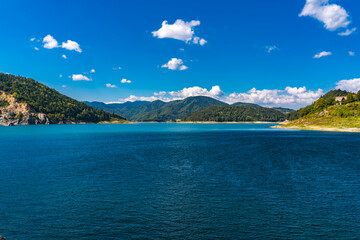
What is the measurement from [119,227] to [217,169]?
3031 cm

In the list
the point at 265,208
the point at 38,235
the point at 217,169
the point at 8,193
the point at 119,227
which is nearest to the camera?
the point at 38,235

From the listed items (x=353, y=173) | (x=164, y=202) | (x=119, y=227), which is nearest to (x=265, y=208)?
(x=164, y=202)

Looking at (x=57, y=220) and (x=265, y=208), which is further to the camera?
(x=265, y=208)

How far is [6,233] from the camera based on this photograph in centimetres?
2142

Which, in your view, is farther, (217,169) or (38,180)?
(217,169)

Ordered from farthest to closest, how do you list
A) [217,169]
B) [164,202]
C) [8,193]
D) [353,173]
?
[217,169]
[353,173]
[8,193]
[164,202]

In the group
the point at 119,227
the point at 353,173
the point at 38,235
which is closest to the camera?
the point at 38,235

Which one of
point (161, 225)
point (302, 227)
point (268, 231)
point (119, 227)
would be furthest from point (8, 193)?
point (302, 227)

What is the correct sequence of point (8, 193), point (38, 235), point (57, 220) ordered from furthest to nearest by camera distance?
point (8, 193) < point (57, 220) < point (38, 235)

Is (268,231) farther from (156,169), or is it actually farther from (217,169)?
(156,169)

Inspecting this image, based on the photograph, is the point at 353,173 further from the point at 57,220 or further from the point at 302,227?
the point at 57,220

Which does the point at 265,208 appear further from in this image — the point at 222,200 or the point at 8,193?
the point at 8,193

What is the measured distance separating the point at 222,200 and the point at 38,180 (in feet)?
103

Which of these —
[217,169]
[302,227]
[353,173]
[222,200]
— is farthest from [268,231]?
[353,173]
